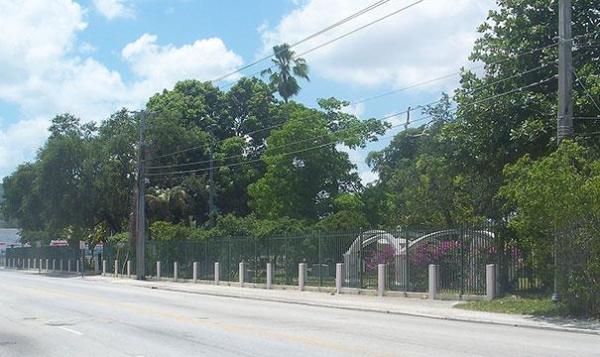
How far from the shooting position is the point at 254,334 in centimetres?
1575

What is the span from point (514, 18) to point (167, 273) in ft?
90.4

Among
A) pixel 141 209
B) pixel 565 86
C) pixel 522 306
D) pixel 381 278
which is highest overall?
pixel 565 86

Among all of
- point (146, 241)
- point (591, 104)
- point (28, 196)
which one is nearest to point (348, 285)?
point (591, 104)

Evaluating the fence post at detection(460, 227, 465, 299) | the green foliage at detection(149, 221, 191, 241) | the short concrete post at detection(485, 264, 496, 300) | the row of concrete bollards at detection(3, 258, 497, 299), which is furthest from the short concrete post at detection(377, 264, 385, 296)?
the green foliage at detection(149, 221, 191, 241)

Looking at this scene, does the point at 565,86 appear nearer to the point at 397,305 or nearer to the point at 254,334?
the point at 397,305

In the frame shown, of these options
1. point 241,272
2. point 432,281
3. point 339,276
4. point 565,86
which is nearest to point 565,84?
point 565,86

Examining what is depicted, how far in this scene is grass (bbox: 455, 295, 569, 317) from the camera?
20.3m

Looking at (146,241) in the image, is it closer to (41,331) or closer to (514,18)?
(514,18)

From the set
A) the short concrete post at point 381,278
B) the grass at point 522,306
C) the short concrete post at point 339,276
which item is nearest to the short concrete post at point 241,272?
the short concrete post at point 339,276

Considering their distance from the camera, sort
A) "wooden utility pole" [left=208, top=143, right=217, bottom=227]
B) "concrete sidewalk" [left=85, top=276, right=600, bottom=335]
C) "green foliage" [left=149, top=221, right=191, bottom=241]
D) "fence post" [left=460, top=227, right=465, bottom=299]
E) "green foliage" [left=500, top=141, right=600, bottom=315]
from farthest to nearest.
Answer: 1. "wooden utility pole" [left=208, top=143, right=217, bottom=227]
2. "green foliage" [left=149, top=221, right=191, bottom=241]
3. "fence post" [left=460, top=227, right=465, bottom=299]
4. "green foliage" [left=500, top=141, right=600, bottom=315]
5. "concrete sidewalk" [left=85, top=276, right=600, bottom=335]

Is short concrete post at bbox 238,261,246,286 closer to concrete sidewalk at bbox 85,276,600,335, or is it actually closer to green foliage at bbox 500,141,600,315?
concrete sidewalk at bbox 85,276,600,335

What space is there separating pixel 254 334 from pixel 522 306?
9.40 metres

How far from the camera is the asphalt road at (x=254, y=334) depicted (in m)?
13.3

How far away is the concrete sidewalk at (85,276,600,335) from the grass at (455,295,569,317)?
20.9 inches
